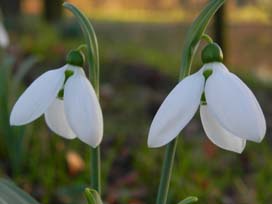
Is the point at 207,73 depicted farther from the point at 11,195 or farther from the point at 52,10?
the point at 52,10

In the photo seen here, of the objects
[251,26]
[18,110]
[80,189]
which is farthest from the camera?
[251,26]

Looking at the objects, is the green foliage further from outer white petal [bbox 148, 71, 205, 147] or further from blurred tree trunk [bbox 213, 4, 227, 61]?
blurred tree trunk [bbox 213, 4, 227, 61]

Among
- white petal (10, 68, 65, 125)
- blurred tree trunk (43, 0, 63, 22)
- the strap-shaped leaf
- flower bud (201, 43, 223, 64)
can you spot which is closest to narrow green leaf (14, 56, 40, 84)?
the strap-shaped leaf

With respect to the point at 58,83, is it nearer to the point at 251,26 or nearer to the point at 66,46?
the point at 66,46

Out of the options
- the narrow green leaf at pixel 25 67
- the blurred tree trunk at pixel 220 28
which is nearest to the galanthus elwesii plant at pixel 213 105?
the narrow green leaf at pixel 25 67

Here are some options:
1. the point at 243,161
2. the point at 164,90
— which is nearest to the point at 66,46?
the point at 164,90

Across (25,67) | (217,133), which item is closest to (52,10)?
(25,67)

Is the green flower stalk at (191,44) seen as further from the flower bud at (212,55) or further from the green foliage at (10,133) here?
the green foliage at (10,133)
